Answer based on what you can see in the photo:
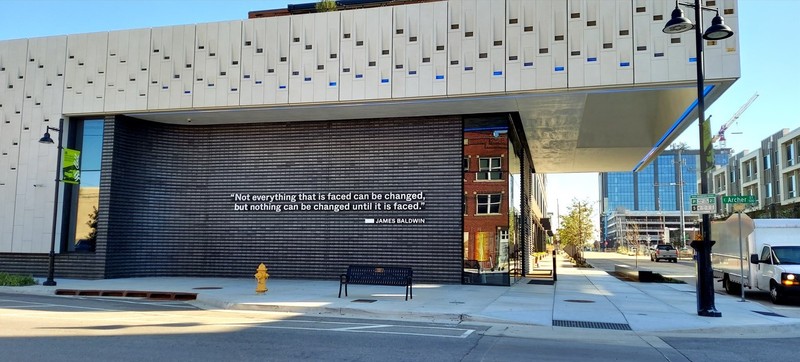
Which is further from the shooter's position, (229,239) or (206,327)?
(229,239)

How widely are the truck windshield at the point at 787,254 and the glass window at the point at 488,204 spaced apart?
27.7 feet

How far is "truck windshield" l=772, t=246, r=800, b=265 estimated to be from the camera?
16.7 metres

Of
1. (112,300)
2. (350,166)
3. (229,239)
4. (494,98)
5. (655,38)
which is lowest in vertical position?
(112,300)

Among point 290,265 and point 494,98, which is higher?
point 494,98

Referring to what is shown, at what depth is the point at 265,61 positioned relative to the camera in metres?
21.2

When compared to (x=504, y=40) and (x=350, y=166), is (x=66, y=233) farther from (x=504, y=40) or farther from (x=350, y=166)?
(x=504, y=40)

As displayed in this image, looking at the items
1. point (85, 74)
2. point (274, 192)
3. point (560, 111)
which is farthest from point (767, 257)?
point (85, 74)

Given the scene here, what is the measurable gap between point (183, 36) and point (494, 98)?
11.8 m

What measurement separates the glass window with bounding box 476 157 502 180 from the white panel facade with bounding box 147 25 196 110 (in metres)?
10.7

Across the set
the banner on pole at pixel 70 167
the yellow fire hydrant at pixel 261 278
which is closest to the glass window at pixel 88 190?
the banner on pole at pixel 70 167

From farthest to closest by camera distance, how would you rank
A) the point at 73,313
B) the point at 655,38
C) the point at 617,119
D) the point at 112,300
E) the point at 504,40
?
the point at 617,119
the point at 504,40
the point at 655,38
the point at 112,300
the point at 73,313

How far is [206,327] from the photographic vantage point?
1087cm

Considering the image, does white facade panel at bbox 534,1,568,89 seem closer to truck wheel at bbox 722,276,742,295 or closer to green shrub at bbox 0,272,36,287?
truck wheel at bbox 722,276,742,295

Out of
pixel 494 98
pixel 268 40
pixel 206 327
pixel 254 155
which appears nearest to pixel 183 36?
pixel 268 40
